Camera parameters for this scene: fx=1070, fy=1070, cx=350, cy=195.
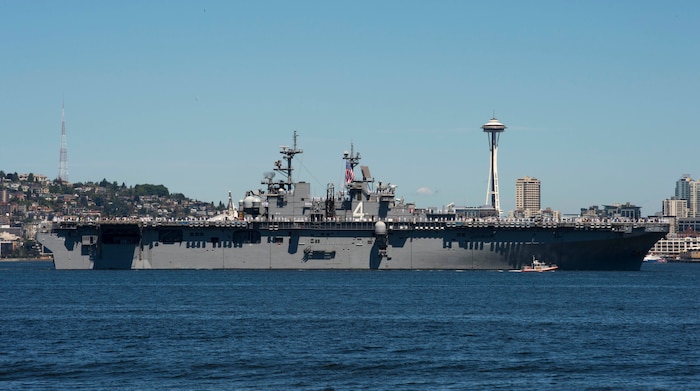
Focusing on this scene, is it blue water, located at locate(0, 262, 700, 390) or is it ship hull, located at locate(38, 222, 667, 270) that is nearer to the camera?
blue water, located at locate(0, 262, 700, 390)

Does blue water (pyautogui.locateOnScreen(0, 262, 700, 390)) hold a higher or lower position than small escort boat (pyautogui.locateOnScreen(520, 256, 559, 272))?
lower

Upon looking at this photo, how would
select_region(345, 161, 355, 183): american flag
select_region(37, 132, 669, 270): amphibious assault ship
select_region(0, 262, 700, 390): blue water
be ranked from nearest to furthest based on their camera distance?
1. select_region(0, 262, 700, 390): blue water
2. select_region(37, 132, 669, 270): amphibious assault ship
3. select_region(345, 161, 355, 183): american flag

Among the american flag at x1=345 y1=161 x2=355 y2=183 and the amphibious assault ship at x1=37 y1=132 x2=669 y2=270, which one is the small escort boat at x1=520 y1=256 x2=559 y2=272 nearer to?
the amphibious assault ship at x1=37 y1=132 x2=669 y2=270

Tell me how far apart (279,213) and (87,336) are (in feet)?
137

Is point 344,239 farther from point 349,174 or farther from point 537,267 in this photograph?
point 537,267

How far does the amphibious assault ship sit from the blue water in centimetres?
1527

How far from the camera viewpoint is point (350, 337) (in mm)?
34188

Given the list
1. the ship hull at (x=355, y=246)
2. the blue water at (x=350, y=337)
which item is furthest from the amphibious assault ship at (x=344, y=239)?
the blue water at (x=350, y=337)

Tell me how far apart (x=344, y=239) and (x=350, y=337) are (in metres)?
40.8

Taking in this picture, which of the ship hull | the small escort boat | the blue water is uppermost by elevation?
Answer: the ship hull

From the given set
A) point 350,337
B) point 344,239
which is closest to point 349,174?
point 344,239


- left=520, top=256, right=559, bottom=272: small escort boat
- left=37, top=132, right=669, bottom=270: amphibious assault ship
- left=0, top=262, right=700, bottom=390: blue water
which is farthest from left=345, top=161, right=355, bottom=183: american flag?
left=0, top=262, right=700, bottom=390: blue water

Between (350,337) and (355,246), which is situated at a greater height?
(355,246)

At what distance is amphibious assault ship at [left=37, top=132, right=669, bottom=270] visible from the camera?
73.9m
